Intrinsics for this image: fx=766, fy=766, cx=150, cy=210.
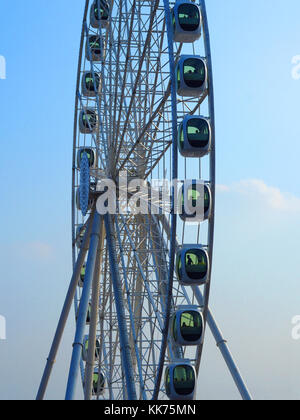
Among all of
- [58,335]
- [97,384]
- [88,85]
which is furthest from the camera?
[97,384]

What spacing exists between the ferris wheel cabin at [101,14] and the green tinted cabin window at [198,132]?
30.5 feet

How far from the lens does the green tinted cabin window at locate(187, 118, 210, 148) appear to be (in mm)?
19516

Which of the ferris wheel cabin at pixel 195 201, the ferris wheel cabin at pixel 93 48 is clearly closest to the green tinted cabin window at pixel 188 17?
the ferris wheel cabin at pixel 195 201

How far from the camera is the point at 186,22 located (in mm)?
19906

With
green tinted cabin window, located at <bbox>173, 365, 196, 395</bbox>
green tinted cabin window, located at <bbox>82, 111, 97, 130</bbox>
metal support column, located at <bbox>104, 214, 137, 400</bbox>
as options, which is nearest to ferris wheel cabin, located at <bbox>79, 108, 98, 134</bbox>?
green tinted cabin window, located at <bbox>82, 111, 97, 130</bbox>

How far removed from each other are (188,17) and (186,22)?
0.21m

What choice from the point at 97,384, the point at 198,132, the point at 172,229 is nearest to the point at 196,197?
the point at 172,229

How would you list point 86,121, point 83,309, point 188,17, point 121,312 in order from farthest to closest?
point 86,121 → point 83,309 → point 121,312 → point 188,17

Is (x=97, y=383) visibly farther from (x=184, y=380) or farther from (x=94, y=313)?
(x=184, y=380)

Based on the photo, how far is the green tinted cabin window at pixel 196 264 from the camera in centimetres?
1955

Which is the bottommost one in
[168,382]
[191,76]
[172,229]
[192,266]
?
[168,382]

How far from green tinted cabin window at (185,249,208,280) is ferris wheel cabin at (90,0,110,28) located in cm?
1125
